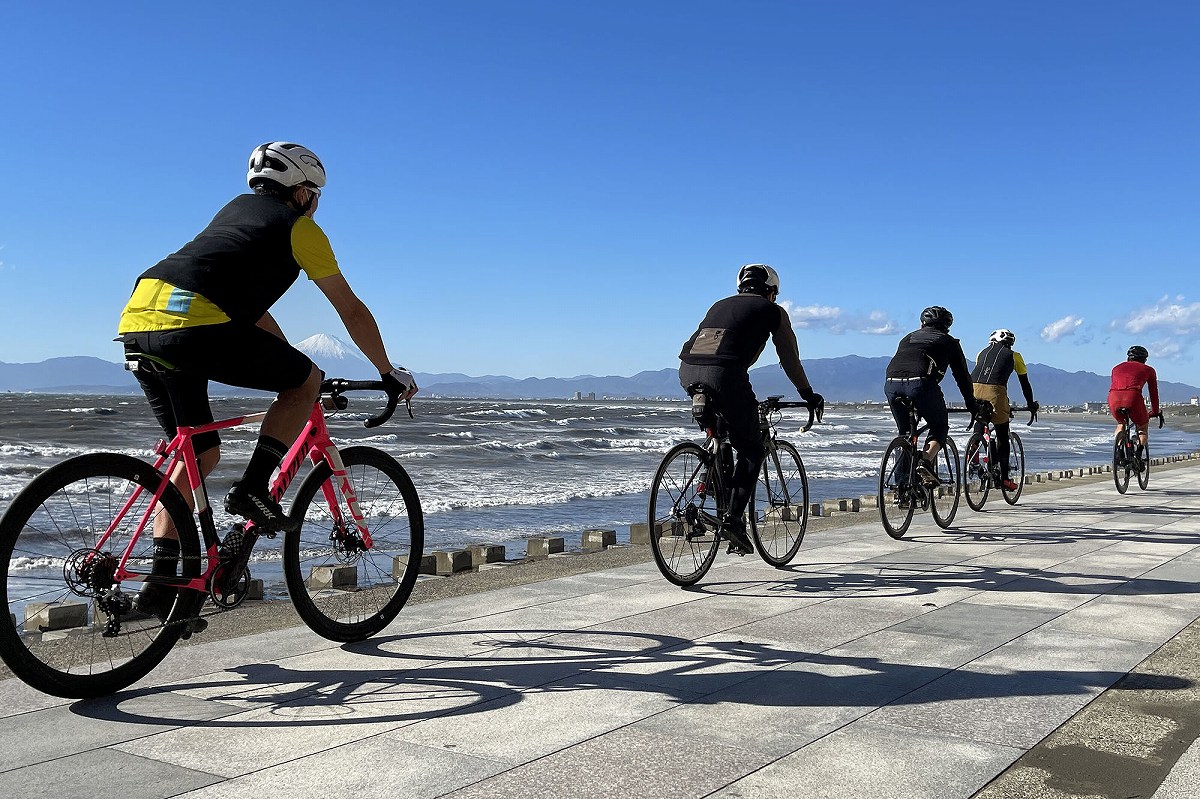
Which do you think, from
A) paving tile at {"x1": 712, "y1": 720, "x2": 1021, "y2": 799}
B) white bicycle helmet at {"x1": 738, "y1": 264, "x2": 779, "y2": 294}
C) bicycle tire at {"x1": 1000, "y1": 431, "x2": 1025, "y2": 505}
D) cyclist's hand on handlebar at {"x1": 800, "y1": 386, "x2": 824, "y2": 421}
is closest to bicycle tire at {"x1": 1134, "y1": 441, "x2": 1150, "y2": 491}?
bicycle tire at {"x1": 1000, "y1": 431, "x2": 1025, "y2": 505}

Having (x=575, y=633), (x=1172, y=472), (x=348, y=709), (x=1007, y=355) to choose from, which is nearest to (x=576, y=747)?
(x=348, y=709)

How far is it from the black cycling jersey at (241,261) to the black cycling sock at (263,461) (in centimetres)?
46

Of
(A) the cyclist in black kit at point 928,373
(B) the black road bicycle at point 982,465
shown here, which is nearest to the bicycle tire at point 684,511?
(A) the cyclist in black kit at point 928,373

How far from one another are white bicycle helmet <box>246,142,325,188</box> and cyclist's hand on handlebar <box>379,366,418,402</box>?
0.80 metres

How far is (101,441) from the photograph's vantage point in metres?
38.7

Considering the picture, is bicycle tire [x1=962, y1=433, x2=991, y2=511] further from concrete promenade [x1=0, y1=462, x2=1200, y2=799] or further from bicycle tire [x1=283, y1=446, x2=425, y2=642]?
bicycle tire [x1=283, y1=446, x2=425, y2=642]

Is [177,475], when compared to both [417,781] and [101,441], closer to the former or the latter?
[417,781]

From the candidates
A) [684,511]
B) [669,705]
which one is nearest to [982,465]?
[684,511]

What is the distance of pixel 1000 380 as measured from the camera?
1062 cm

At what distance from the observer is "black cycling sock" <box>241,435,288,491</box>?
3.69 metres

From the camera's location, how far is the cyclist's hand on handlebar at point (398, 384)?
→ 12.8 feet

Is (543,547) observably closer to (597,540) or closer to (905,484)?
(597,540)

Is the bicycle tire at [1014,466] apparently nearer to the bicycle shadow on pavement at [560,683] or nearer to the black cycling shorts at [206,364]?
the bicycle shadow on pavement at [560,683]

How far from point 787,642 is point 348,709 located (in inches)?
76.8
